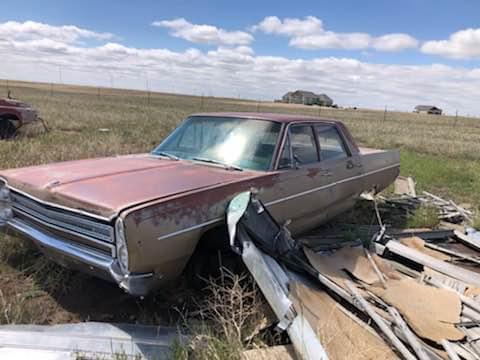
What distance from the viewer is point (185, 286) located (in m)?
3.49

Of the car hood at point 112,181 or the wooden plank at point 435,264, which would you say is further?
the wooden plank at point 435,264

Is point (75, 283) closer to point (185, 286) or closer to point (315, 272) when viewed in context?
point (185, 286)

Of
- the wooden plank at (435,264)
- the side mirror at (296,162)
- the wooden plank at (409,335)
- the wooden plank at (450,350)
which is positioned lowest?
the wooden plank at (450,350)

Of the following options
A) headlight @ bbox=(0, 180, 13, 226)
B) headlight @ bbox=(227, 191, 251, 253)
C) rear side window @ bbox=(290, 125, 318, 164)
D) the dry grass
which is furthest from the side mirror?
headlight @ bbox=(0, 180, 13, 226)

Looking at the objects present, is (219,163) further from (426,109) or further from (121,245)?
(426,109)

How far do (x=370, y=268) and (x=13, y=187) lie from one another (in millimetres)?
3138

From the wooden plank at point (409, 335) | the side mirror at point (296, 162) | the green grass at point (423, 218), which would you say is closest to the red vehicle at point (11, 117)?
the side mirror at point (296, 162)

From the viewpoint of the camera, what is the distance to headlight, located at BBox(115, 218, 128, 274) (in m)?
2.48

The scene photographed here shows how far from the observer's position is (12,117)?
426 inches

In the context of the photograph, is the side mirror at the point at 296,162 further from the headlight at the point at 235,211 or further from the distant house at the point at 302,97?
the distant house at the point at 302,97

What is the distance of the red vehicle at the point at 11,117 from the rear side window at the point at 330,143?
9.10 meters

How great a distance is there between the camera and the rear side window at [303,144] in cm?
416

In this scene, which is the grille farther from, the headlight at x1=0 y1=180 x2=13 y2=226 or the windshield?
the windshield

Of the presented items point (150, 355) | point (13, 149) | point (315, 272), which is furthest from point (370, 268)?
point (13, 149)
